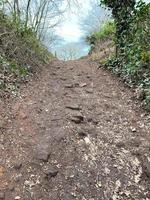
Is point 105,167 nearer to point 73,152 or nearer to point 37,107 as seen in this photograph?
point 73,152

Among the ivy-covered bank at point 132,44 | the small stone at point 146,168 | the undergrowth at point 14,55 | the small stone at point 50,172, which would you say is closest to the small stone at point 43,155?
the small stone at point 50,172

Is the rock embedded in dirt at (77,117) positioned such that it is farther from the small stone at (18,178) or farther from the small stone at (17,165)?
the small stone at (18,178)

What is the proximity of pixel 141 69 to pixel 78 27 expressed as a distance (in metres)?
17.9

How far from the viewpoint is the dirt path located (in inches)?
150

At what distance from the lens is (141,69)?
23.9ft

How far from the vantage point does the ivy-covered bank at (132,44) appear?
23.4 ft

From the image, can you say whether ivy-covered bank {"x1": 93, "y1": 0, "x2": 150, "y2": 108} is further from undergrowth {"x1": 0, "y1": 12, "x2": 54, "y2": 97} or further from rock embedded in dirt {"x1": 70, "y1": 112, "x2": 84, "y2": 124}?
undergrowth {"x1": 0, "y1": 12, "x2": 54, "y2": 97}

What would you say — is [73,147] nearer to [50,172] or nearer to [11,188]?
[50,172]

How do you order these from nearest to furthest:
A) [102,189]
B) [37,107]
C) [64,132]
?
[102,189] → [64,132] → [37,107]

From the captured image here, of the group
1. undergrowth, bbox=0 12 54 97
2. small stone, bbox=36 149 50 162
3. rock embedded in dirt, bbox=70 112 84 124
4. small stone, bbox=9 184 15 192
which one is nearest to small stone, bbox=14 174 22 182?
small stone, bbox=9 184 15 192

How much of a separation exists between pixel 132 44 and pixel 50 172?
527cm

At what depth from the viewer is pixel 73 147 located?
4.54 m

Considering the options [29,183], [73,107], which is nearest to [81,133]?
[73,107]

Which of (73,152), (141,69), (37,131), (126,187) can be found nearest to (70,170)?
(73,152)
